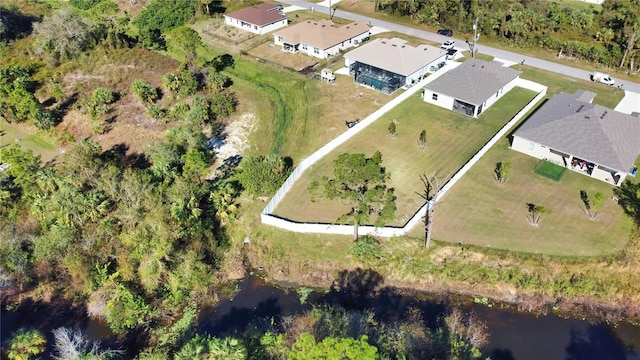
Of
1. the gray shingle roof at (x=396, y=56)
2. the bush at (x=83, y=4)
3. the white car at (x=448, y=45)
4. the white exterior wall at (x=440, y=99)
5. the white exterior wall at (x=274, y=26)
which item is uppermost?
the gray shingle roof at (x=396, y=56)

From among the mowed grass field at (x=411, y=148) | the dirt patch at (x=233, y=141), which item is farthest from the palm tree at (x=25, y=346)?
the dirt patch at (x=233, y=141)

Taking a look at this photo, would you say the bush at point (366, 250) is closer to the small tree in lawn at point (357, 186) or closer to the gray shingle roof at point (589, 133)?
the small tree in lawn at point (357, 186)

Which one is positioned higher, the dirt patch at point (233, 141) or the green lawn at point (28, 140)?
the dirt patch at point (233, 141)

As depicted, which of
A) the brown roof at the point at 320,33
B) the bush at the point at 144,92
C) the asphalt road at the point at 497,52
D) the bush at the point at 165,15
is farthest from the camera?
the bush at the point at 165,15

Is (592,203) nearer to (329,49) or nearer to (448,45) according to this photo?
(448,45)

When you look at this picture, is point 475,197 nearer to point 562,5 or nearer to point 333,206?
point 333,206
